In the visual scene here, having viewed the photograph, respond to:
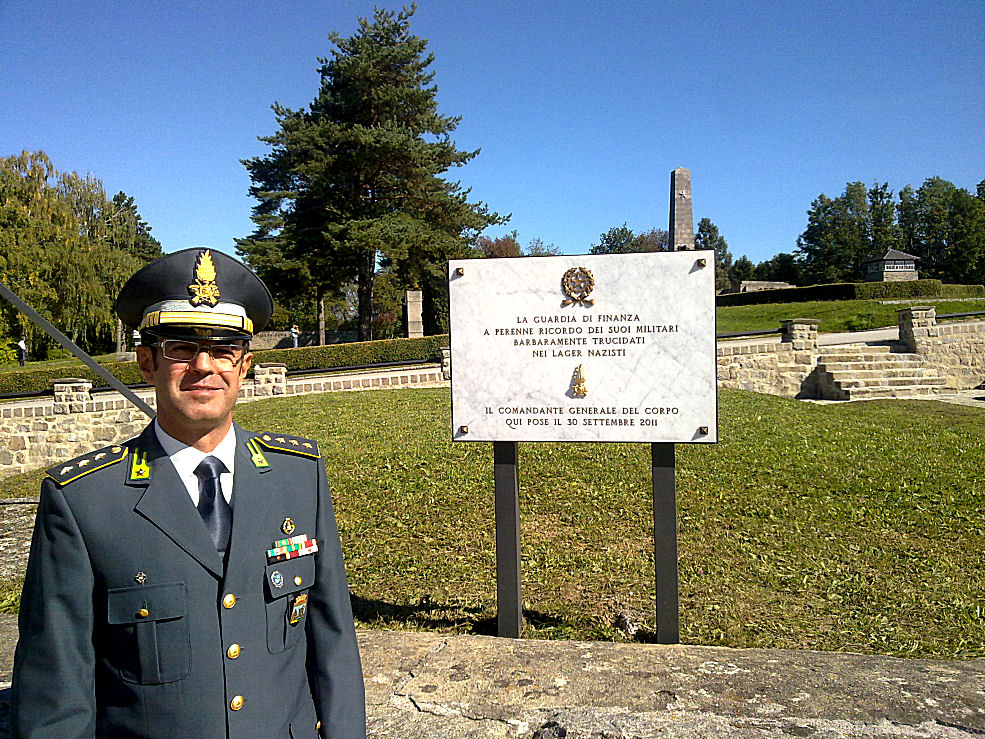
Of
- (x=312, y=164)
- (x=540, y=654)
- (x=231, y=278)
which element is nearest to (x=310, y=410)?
(x=540, y=654)

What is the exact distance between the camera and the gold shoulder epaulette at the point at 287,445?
76.3 inches

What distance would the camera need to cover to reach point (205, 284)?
1.81m

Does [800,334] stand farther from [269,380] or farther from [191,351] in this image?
[191,351]

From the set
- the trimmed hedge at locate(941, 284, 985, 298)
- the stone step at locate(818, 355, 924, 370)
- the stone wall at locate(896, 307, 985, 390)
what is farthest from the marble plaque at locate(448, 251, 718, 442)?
the trimmed hedge at locate(941, 284, 985, 298)

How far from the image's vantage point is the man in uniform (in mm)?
1587

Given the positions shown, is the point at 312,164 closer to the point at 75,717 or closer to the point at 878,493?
the point at 878,493

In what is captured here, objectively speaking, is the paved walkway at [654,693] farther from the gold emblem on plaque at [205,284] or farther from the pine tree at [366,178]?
the pine tree at [366,178]

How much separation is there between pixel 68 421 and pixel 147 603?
1576cm

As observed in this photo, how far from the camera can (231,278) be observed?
6.16 feet

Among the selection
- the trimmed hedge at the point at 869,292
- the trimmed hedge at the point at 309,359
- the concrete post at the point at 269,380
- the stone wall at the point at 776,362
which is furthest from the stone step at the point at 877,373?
the trimmed hedge at the point at 869,292

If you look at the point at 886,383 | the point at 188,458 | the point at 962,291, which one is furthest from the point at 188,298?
the point at 962,291

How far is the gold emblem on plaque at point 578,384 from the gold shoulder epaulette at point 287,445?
2.24 meters

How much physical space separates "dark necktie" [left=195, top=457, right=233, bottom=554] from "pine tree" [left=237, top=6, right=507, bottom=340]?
21.0 meters

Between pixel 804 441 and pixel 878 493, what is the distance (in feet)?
6.84
